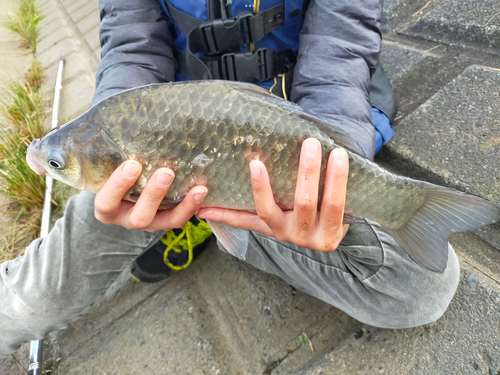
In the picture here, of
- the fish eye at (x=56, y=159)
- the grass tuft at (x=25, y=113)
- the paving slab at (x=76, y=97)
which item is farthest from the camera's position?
the paving slab at (x=76, y=97)

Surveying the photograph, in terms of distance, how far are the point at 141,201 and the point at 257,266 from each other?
0.68 metres

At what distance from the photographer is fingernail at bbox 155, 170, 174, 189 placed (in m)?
0.96

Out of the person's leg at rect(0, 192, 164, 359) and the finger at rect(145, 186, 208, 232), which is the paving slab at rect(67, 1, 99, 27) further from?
the finger at rect(145, 186, 208, 232)

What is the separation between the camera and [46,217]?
6.47 ft

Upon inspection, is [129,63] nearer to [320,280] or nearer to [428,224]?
[320,280]

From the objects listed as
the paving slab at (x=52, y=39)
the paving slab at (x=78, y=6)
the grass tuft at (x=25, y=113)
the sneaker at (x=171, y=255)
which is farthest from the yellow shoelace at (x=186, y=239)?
the paving slab at (x=78, y=6)

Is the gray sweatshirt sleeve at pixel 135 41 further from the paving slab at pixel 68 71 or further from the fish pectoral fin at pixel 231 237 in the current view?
the paving slab at pixel 68 71

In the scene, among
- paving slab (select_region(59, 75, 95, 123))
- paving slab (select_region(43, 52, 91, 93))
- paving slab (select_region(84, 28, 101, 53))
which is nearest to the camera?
paving slab (select_region(59, 75, 95, 123))

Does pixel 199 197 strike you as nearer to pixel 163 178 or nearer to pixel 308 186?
pixel 163 178

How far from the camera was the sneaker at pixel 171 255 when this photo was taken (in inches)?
64.6

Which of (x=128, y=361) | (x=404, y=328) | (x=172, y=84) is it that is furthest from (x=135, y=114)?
(x=404, y=328)

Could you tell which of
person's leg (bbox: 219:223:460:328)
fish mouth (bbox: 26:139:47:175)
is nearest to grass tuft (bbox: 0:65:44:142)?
fish mouth (bbox: 26:139:47:175)

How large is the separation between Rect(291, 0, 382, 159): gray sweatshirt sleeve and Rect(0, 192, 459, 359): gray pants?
47cm

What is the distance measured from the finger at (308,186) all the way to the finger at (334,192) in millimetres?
27
